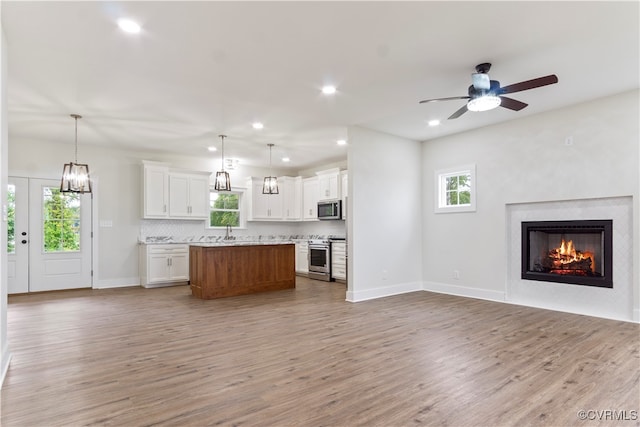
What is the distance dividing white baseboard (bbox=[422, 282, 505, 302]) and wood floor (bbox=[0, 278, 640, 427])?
51cm

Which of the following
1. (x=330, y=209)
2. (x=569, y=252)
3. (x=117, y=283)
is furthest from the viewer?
(x=330, y=209)

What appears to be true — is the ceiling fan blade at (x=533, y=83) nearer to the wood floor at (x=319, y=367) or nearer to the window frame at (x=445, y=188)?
the wood floor at (x=319, y=367)

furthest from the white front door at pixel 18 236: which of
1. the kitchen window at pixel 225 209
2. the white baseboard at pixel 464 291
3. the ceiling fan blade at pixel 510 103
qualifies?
the ceiling fan blade at pixel 510 103

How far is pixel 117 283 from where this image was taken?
23.8 ft

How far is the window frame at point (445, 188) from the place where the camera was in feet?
19.7

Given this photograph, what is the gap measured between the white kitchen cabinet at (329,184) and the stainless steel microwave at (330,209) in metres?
0.14

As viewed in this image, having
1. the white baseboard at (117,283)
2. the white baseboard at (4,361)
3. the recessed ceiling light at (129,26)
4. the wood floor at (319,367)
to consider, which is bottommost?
the white baseboard at (117,283)

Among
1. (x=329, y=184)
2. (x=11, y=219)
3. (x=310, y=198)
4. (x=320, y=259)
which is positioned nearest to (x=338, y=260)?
(x=320, y=259)

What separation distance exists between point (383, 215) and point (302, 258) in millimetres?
3306

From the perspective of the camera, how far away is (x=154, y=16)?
2.76 m

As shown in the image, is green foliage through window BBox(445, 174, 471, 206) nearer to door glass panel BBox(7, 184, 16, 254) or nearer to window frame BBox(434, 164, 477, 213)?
window frame BBox(434, 164, 477, 213)

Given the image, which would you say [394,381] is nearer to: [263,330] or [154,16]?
[263,330]

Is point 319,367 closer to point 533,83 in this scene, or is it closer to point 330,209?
point 533,83

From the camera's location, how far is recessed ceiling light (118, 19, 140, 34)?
9.28 feet
